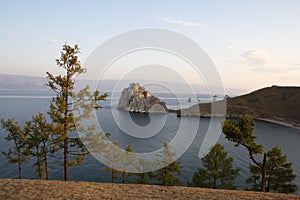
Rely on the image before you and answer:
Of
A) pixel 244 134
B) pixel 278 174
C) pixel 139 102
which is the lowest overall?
pixel 278 174

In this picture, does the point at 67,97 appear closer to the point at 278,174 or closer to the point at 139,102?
the point at 278,174

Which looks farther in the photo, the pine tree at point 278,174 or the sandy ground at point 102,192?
the pine tree at point 278,174

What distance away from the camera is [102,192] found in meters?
13.9

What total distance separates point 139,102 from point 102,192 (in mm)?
162975

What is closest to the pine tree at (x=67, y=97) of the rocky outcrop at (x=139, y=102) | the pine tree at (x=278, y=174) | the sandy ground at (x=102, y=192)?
the sandy ground at (x=102, y=192)

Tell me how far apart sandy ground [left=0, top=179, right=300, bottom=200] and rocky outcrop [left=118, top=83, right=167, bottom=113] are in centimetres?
14952

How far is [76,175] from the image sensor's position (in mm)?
39312

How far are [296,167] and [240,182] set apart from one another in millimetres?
18081

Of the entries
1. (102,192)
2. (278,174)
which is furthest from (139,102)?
(102,192)

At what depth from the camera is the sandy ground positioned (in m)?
13.0

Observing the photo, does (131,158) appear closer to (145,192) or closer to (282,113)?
(145,192)

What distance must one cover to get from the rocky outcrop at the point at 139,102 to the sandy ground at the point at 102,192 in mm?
149524

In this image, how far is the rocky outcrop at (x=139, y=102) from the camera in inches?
6649

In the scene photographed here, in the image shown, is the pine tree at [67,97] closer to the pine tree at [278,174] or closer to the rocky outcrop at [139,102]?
the pine tree at [278,174]
